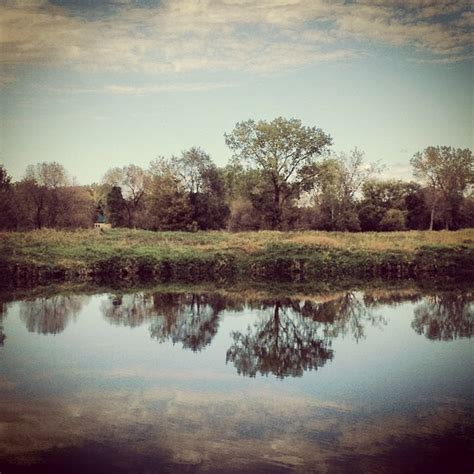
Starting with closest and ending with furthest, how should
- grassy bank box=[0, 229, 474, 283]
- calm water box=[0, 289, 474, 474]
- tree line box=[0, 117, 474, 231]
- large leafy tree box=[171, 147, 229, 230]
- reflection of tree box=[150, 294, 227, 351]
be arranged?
calm water box=[0, 289, 474, 474]
reflection of tree box=[150, 294, 227, 351]
grassy bank box=[0, 229, 474, 283]
tree line box=[0, 117, 474, 231]
large leafy tree box=[171, 147, 229, 230]

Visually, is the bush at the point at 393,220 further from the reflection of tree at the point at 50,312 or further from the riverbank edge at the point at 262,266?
the reflection of tree at the point at 50,312

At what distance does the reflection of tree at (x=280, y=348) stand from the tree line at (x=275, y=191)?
1729 cm

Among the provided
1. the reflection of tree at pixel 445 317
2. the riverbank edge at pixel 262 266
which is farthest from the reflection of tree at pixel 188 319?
the reflection of tree at pixel 445 317

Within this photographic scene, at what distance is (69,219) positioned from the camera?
31391 millimetres

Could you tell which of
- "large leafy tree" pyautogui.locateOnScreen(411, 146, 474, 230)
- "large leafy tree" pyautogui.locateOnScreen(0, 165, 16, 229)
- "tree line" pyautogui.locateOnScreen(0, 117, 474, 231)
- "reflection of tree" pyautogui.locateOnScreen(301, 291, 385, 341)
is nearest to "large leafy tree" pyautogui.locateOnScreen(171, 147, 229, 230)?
"tree line" pyautogui.locateOnScreen(0, 117, 474, 231)

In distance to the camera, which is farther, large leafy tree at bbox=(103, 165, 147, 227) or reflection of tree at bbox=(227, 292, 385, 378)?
large leafy tree at bbox=(103, 165, 147, 227)

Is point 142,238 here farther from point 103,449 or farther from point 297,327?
point 103,449

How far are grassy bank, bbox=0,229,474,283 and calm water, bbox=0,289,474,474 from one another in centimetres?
591

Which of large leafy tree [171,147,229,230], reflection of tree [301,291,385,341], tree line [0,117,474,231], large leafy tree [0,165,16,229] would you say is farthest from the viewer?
large leafy tree [171,147,229,230]

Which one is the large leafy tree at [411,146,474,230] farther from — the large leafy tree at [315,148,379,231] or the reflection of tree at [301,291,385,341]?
the reflection of tree at [301,291,385,341]

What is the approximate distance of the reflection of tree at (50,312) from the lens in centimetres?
1185

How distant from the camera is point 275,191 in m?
32.9

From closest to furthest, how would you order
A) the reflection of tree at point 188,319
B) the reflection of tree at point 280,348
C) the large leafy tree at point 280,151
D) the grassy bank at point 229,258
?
the reflection of tree at point 280,348
the reflection of tree at point 188,319
the grassy bank at point 229,258
the large leafy tree at point 280,151

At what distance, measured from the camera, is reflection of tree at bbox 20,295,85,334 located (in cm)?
1185
